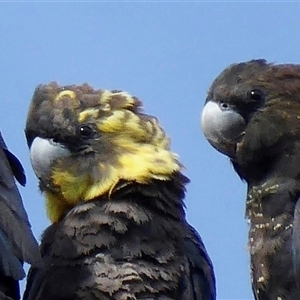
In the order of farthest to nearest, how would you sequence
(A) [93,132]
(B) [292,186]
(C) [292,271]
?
(A) [93,132]
(B) [292,186]
(C) [292,271]

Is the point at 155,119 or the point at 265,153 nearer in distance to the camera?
the point at 265,153

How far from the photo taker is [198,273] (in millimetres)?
2121

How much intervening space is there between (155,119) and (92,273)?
0.51 m

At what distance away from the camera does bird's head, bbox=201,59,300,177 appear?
2.15m

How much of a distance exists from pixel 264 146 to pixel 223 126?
11 cm

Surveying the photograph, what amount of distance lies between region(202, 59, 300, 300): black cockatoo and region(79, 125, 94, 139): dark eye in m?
0.29

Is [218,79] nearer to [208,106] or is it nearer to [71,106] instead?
[208,106]

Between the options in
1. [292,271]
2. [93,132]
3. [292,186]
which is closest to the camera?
[292,271]

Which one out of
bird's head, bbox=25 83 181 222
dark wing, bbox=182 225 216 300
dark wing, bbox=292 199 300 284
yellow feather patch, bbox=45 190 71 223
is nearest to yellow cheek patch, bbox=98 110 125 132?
bird's head, bbox=25 83 181 222

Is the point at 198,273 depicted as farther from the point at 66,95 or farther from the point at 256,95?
the point at 66,95

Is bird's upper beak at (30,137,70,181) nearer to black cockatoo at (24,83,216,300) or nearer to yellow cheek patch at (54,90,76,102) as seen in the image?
black cockatoo at (24,83,216,300)

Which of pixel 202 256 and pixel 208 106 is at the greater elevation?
pixel 208 106

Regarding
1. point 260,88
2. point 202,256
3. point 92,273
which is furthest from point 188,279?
point 260,88

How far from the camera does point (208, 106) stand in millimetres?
2240
